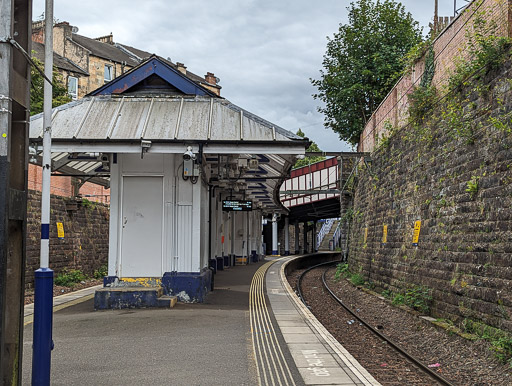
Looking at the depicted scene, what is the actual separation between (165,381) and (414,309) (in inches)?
335

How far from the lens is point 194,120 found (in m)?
12.5

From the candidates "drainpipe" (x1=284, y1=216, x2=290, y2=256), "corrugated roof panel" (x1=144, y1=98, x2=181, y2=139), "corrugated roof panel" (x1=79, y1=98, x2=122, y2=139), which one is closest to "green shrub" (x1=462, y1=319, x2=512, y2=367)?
"corrugated roof panel" (x1=144, y1=98, x2=181, y2=139)

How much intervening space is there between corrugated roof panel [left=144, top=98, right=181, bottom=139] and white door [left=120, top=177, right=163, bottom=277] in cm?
121

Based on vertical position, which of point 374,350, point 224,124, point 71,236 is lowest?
point 374,350

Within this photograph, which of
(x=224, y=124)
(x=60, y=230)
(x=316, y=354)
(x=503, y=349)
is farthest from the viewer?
(x=60, y=230)

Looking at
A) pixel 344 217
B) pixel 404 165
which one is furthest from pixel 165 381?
pixel 344 217

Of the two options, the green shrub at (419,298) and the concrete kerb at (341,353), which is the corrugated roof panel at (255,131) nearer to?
the concrete kerb at (341,353)

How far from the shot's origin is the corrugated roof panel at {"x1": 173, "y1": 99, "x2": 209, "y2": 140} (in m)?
11.8

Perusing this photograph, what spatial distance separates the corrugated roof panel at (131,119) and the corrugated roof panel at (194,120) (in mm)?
860

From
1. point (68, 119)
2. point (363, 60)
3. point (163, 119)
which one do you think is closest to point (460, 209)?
point (163, 119)

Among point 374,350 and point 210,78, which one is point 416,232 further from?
point 210,78

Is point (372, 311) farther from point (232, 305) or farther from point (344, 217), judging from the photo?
point (344, 217)

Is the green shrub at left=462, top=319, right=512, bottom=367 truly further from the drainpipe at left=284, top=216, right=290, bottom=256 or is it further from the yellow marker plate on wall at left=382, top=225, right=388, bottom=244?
the drainpipe at left=284, top=216, right=290, bottom=256

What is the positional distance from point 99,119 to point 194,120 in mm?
2069
